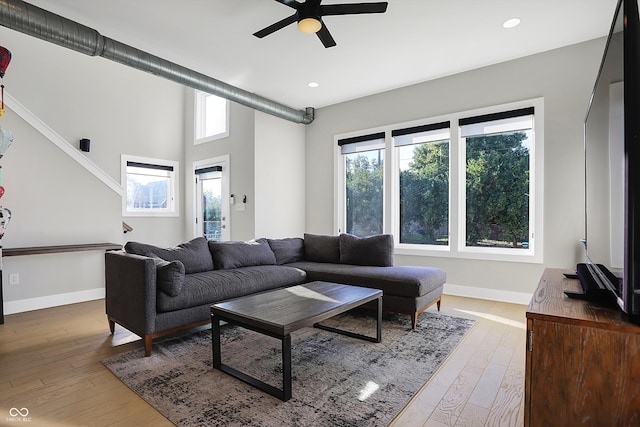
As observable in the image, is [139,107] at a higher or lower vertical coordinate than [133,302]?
higher

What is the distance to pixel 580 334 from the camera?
48.7 inches

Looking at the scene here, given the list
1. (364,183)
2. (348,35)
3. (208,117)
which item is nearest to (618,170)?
(348,35)

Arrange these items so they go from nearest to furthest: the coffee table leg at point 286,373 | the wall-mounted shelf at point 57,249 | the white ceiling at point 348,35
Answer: the coffee table leg at point 286,373 < the white ceiling at point 348,35 < the wall-mounted shelf at point 57,249

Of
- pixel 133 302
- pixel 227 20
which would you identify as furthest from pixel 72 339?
pixel 227 20

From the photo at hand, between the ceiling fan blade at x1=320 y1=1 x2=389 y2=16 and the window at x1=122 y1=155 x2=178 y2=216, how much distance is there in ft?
16.4

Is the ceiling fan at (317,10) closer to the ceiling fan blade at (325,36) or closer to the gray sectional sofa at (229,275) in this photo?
the ceiling fan blade at (325,36)

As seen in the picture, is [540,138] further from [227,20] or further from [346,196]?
[227,20]

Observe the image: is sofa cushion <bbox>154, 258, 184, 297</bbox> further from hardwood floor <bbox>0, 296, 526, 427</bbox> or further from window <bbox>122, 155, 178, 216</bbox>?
window <bbox>122, 155, 178, 216</bbox>

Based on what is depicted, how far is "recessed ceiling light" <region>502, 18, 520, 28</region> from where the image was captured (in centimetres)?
324

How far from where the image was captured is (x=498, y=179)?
4285mm

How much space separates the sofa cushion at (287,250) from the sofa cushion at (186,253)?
948 mm

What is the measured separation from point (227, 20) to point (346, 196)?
3.28 meters

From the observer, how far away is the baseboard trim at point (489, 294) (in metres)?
4.06

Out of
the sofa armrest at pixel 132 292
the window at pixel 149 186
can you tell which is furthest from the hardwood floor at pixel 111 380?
the window at pixel 149 186
